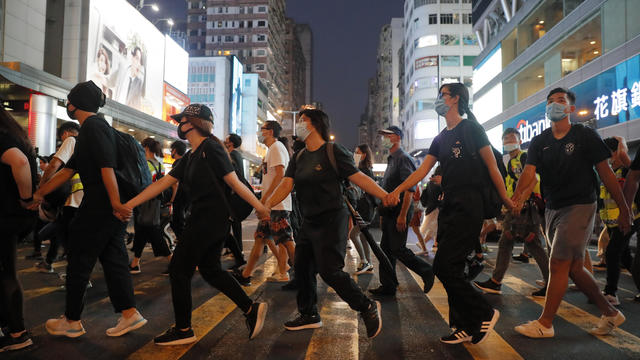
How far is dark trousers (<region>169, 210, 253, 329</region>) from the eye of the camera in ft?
10.5

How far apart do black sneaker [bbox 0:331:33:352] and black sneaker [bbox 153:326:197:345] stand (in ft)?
3.05

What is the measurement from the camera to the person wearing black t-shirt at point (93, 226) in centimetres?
334

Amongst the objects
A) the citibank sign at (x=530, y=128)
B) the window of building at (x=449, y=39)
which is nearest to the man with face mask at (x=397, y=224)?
the citibank sign at (x=530, y=128)

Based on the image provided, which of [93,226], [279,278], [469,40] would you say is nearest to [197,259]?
[93,226]

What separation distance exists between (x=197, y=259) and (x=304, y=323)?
43.2 inches

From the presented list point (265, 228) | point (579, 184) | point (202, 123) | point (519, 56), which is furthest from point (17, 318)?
point (519, 56)

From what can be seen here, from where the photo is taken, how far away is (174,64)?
132 ft

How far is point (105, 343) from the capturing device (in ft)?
10.7

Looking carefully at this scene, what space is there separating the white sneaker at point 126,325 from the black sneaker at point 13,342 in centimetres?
56

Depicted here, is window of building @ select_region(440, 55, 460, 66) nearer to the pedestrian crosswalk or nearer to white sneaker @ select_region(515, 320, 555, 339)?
the pedestrian crosswalk

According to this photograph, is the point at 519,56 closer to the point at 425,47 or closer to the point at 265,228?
the point at 265,228

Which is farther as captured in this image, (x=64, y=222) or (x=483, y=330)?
(x=64, y=222)

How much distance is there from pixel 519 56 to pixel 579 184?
27.4 m

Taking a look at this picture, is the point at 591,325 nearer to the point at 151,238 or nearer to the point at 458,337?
the point at 458,337
